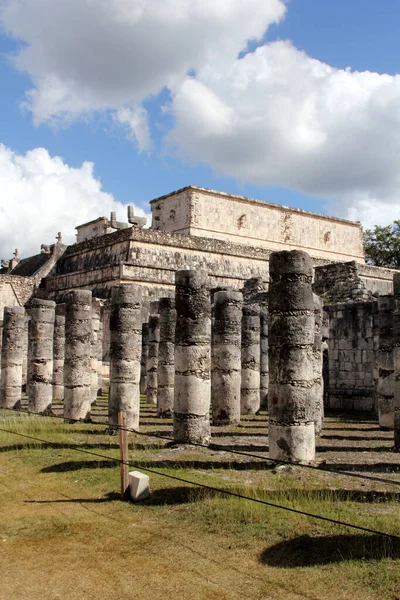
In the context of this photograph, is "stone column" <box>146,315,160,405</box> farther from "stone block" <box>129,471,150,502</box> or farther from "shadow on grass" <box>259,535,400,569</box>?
"shadow on grass" <box>259,535,400,569</box>

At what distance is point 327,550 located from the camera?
5891mm

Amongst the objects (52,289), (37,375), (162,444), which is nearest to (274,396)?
(162,444)

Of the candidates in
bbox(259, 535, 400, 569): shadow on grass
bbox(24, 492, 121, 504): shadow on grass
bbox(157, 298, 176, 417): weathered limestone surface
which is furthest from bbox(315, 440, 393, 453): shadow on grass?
bbox(157, 298, 176, 417): weathered limestone surface

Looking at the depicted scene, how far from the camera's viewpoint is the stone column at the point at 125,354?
531 inches

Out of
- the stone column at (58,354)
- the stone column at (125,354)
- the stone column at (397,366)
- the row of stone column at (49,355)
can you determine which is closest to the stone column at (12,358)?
the row of stone column at (49,355)

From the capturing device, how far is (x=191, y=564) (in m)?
5.76

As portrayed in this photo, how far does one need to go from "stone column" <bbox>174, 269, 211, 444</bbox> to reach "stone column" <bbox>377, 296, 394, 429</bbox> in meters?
4.73

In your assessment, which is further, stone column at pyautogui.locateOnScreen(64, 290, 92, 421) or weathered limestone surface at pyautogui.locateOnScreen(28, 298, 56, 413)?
weathered limestone surface at pyautogui.locateOnScreen(28, 298, 56, 413)

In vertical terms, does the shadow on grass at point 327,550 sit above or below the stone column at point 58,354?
below

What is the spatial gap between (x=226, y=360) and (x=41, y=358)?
18.0ft

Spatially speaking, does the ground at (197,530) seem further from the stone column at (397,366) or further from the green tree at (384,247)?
the green tree at (384,247)

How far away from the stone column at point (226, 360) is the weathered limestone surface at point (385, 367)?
3275 mm

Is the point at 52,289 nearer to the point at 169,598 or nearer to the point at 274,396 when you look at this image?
the point at 274,396

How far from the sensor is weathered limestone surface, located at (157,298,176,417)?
17.1 metres
